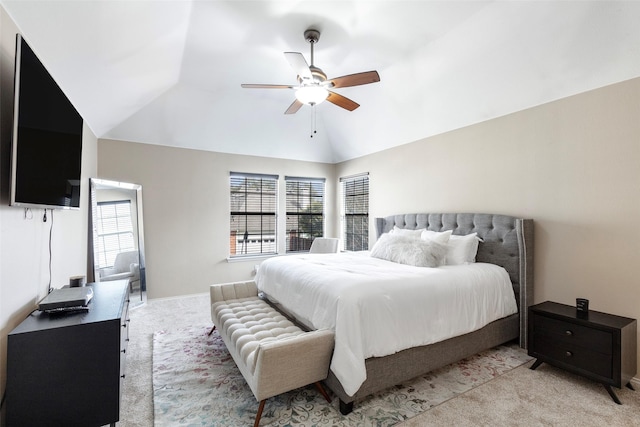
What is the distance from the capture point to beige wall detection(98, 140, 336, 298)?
14.9ft

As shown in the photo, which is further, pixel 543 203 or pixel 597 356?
pixel 543 203

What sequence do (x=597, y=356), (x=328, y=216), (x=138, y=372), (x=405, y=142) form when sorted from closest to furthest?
(x=597, y=356) → (x=138, y=372) → (x=405, y=142) → (x=328, y=216)

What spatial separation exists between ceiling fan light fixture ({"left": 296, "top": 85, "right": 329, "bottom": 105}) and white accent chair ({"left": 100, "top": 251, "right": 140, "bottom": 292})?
343 centimetres

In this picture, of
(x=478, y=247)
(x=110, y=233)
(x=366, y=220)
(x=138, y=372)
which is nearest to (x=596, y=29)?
(x=478, y=247)

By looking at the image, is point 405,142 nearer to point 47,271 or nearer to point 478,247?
point 478,247

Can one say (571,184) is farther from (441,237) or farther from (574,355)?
(574,355)

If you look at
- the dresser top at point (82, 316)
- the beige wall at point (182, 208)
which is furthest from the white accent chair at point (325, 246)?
the dresser top at point (82, 316)

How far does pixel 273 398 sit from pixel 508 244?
110 inches

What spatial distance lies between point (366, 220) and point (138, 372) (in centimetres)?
413

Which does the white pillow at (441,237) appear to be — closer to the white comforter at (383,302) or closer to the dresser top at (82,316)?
the white comforter at (383,302)

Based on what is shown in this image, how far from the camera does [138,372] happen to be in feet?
8.39

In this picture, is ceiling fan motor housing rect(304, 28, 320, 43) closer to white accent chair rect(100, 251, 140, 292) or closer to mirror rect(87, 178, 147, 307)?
mirror rect(87, 178, 147, 307)

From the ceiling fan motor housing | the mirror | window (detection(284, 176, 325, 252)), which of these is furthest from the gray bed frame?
the mirror

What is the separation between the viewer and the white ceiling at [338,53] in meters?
2.22
